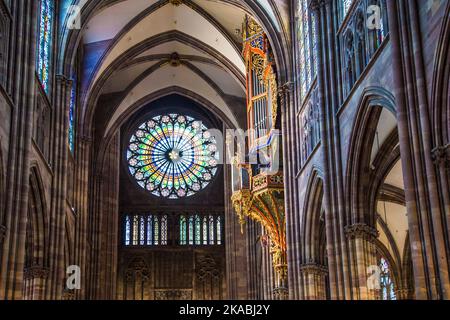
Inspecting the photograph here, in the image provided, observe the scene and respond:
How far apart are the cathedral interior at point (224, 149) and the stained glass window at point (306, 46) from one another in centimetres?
10

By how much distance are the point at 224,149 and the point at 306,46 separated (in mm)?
17600

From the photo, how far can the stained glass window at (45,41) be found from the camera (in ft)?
83.4

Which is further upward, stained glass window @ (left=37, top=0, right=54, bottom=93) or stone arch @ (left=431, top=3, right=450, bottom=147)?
stained glass window @ (left=37, top=0, right=54, bottom=93)

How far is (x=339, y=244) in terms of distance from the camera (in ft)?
66.9

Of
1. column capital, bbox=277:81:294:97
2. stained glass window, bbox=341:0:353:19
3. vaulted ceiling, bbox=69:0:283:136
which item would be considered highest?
vaulted ceiling, bbox=69:0:283:136

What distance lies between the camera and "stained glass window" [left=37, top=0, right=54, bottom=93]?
1000 inches

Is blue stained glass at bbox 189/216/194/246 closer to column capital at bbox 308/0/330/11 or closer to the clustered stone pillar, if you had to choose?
column capital at bbox 308/0/330/11

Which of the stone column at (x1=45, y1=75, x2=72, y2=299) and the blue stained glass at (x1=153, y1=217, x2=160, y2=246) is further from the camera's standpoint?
the blue stained glass at (x1=153, y1=217, x2=160, y2=246)

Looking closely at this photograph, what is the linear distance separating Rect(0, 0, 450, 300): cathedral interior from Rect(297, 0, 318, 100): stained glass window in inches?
4.1

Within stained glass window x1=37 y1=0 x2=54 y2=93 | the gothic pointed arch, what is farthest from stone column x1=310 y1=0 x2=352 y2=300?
the gothic pointed arch

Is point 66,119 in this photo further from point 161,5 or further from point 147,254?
point 147,254

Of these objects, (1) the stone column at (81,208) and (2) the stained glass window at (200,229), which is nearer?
(1) the stone column at (81,208)

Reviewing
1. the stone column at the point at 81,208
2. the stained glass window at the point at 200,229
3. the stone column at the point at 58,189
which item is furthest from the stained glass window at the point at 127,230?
the stone column at the point at 58,189

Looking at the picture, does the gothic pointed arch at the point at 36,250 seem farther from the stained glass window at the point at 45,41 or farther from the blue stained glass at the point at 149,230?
the blue stained glass at the point at 149,230
